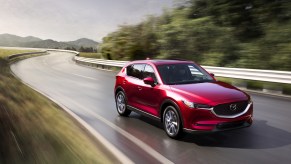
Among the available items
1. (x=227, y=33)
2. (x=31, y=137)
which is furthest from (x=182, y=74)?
(x=227, y=33)

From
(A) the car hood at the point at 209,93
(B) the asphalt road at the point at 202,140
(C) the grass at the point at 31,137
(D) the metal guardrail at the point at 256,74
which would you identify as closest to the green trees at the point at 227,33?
(D) the metal guardrail at the point at 256,74

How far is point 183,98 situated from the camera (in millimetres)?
7266

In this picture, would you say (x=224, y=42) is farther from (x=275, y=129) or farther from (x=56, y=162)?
(x=56, y=162)

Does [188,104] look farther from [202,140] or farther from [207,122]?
[202,140]

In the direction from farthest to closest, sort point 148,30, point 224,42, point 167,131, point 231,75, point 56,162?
point 148,30, point 224,42, point 231,75, point 167,131, point 56,162

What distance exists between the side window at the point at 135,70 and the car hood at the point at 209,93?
67.6 inches

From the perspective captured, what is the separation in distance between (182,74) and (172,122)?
136 cm

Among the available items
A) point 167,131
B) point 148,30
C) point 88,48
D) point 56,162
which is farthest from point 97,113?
point 88,48

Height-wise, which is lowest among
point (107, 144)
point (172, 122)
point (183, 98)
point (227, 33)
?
point (107, 144)

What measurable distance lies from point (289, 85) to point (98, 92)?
758 centimetres

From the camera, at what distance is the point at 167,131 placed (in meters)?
7.85

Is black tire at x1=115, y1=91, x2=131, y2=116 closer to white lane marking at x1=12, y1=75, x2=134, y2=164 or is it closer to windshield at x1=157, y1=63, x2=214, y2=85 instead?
white lane marking at x1=12, y1=75, x2=134, y2=164

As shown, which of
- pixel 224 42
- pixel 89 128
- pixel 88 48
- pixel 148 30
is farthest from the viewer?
pixel 88 48

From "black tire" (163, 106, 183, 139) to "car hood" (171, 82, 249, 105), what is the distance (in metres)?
0.44
